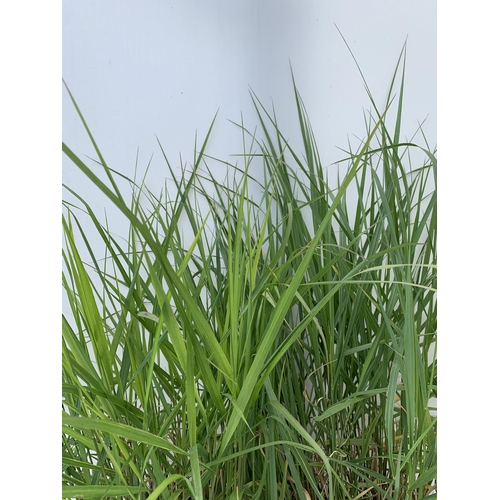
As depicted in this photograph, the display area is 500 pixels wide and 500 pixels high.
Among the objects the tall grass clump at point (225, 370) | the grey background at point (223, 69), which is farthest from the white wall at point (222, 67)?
the tall grass clump at point (225, 370)

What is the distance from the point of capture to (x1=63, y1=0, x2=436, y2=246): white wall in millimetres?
905

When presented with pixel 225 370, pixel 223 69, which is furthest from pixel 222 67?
pixel 225 370

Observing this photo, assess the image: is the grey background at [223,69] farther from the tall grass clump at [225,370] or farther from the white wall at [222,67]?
the tall grass clump at [225,370]

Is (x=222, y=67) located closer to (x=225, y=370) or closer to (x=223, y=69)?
(x=223, y=69)

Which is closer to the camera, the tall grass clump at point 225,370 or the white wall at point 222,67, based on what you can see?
the tall grass clump at point 225,370

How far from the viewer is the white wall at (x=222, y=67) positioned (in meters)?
0.91

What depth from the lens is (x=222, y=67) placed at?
1.12 meters

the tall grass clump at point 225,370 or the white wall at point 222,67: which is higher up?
the white wall at point 222,67

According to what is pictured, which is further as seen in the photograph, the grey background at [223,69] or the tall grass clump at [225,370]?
the grey background at [223,69]

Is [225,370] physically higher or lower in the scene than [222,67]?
lower
